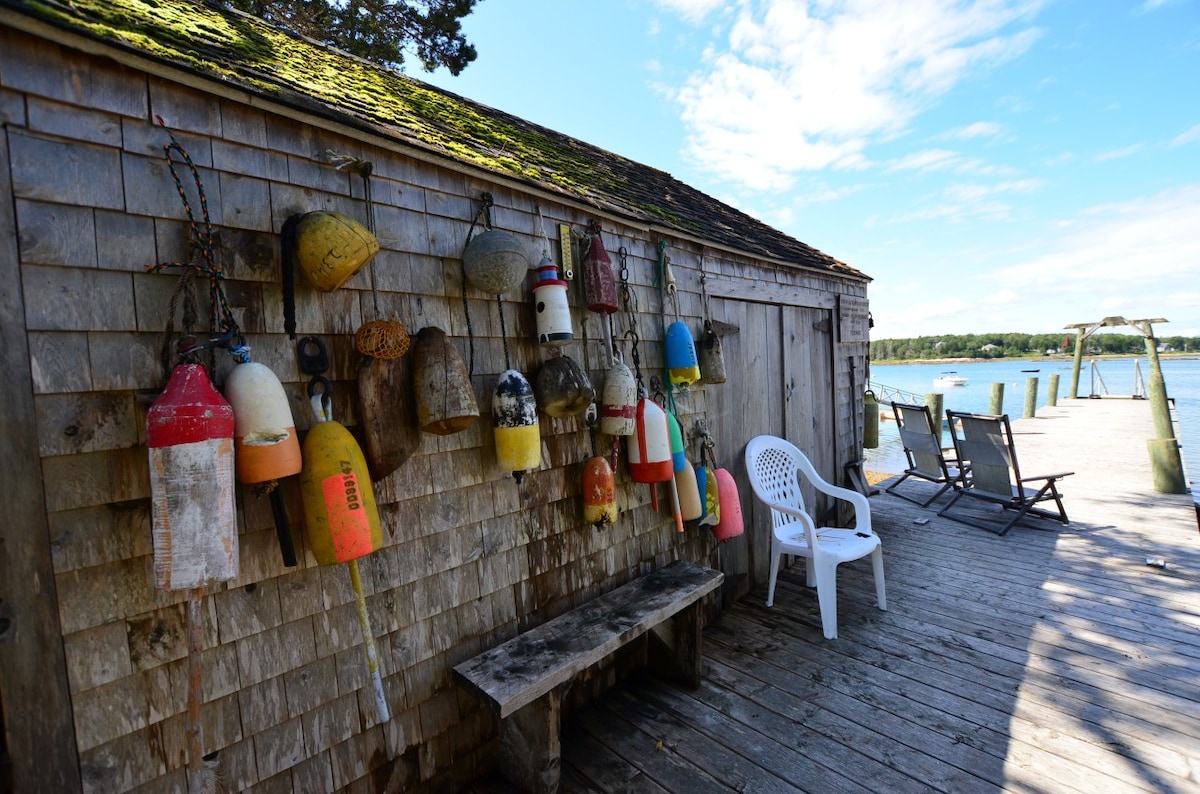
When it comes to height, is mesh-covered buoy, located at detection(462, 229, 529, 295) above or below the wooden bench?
above

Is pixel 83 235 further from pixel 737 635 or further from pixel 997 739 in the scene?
pixel 997 739

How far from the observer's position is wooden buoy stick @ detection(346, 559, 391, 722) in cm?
164

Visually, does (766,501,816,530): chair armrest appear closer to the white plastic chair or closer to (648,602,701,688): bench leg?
the white plastic chair

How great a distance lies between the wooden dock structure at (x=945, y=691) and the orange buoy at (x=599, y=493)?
36.0 inches

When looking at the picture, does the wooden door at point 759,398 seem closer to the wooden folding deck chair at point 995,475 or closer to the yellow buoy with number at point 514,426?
the wooden folding deck chair at point 995,475

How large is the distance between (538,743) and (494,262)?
1.79m

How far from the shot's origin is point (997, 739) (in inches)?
84.1

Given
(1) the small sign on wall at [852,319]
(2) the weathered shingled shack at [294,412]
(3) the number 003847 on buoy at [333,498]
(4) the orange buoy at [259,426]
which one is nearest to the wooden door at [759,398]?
(1) the small sign on wall at [852,319]

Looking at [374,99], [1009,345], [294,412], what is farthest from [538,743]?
[1009,345]

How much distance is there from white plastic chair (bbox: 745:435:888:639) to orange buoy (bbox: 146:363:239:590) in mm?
2817

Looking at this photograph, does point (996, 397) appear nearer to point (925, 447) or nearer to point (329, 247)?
point (925, 447)

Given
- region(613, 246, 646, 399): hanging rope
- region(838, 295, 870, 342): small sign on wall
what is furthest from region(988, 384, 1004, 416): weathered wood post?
region(613, 246, 646, 399): hanging rope

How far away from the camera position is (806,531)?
3072 millimetres

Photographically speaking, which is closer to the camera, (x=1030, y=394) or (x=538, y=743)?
(x=538, y=743)
